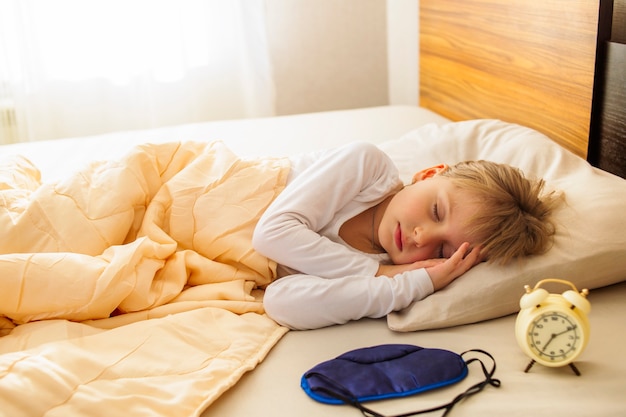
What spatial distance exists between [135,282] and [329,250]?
0.37m

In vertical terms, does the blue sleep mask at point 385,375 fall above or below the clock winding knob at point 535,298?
below

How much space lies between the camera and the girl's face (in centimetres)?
124

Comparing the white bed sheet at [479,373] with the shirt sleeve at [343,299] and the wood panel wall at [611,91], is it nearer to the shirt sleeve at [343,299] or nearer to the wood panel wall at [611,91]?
the shirt sleeve at [343,299]

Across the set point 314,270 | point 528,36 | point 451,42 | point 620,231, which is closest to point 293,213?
point 314,270

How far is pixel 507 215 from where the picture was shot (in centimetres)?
121

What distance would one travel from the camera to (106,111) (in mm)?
2896

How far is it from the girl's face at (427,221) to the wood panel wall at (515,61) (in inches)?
19.8

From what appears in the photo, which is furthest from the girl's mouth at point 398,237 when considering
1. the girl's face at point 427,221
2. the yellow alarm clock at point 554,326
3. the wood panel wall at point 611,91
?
the wood panel wall at point 611,91

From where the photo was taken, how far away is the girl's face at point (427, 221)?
48.7 inches

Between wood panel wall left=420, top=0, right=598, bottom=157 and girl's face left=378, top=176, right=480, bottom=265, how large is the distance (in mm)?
503

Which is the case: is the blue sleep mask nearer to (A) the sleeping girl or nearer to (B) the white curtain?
(A) the sleeping girl

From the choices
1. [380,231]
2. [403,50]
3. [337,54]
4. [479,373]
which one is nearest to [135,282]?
[380,231]

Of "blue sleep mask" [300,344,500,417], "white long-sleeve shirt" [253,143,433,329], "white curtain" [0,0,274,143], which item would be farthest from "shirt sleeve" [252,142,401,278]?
"white curtain" [0,0,274,143]

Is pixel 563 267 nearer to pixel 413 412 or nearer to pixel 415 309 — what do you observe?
pixel 415 309
